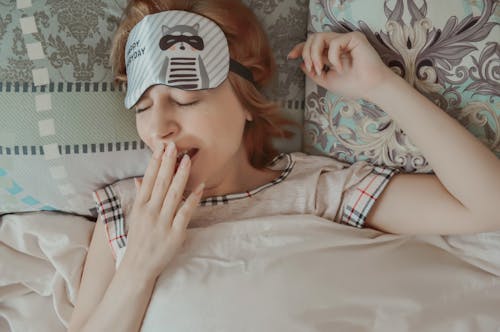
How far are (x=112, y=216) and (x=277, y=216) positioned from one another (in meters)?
0.32

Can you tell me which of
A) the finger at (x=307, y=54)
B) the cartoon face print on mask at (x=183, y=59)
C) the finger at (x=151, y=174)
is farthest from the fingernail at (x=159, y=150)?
the finger at (x=307, y=54)

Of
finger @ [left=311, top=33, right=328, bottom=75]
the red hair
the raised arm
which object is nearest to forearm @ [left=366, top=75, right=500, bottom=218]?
the raised arm

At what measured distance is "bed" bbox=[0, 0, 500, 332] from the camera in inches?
34.8

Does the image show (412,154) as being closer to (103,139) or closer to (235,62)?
(235,62)

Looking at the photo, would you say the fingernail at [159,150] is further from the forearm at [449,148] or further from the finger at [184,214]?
the forearm at [449,148]

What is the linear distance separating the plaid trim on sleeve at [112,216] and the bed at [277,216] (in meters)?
0.04

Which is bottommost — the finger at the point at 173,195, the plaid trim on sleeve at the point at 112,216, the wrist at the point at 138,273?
the wrist at the point at 138,273

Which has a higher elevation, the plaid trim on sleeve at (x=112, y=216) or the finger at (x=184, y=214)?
the finger at (x=184, y=214)

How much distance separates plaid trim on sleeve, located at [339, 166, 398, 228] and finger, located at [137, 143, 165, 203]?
38cm

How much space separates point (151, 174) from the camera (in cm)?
91

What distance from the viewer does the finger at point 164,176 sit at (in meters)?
0.89

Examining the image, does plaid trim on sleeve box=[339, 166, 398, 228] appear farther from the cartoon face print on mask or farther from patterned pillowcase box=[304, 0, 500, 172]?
the cartoon face print on mask

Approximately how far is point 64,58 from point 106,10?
Result: 0.13 meters

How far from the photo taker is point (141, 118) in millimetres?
947
